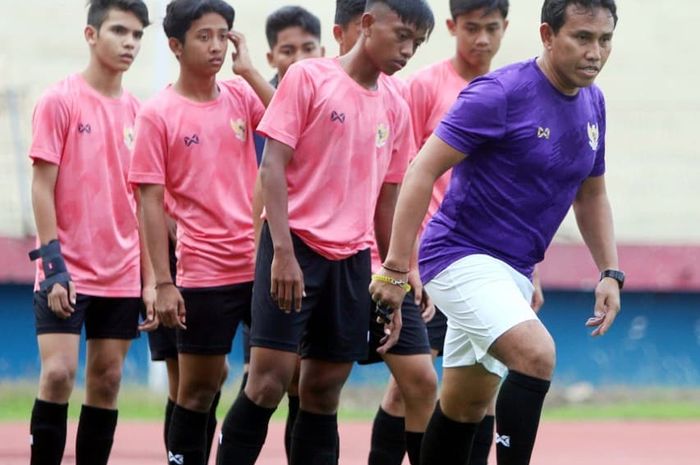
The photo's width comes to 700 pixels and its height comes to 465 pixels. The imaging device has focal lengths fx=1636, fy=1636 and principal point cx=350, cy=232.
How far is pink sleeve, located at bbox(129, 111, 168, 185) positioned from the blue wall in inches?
247

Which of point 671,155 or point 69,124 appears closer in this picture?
point 69,124

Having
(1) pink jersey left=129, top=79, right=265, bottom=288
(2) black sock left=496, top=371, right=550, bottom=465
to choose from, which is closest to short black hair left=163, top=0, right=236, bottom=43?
(1) pink jersey left=129, top=79, right=265, bottom=288

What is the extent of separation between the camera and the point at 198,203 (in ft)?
22.7

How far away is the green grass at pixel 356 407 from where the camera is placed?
12.1m

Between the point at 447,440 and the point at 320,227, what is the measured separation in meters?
0.96

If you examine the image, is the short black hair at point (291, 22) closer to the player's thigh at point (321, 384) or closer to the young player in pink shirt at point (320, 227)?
the young player in pink shirt at point (320, 227)

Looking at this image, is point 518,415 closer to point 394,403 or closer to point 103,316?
point 394,403

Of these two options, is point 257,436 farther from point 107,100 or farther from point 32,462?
point 107,100

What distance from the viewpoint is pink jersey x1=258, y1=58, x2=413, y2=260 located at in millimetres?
6281

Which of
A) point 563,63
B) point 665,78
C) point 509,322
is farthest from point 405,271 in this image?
point 665,78

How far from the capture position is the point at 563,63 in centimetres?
588

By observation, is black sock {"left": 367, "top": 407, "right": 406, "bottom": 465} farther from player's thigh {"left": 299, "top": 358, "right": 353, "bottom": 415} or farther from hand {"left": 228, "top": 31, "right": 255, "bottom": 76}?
hand {"left": 228, "top": 31, "right": 255, "bottom": 76}

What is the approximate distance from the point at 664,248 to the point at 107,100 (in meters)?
6.59

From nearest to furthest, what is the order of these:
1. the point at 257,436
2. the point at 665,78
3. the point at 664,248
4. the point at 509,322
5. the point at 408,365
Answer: the point at 509,322 → the point at 257,436 → the point at 408,365 → the point at 664,248 → the point at 665,78
